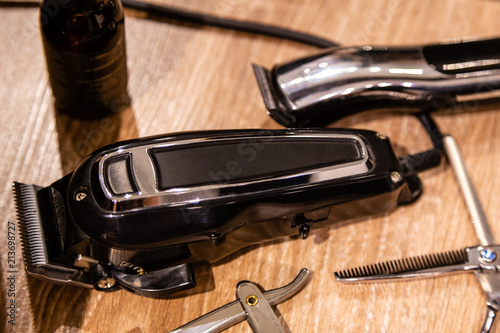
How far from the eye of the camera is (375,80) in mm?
481

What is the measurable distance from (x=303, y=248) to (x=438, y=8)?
1.31 ft

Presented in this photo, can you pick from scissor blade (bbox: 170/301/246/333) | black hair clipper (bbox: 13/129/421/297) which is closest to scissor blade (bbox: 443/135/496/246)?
black hair clipper (bbox: 13/129/421/297)

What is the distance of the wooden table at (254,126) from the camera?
1.44 ft

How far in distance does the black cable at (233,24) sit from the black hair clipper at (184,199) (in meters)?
0.20

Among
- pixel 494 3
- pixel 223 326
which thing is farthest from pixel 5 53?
pixel 494 3

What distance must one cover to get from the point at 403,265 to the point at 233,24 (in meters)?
0.35

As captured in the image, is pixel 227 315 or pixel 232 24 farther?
pixel 232 24

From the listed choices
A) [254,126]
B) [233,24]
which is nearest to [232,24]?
[233,24]

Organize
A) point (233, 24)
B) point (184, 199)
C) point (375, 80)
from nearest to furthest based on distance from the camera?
point (184, 199), point (375, 80), point (233, 24)

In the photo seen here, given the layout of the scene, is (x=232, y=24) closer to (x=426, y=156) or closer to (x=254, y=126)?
(x=254, y=126)

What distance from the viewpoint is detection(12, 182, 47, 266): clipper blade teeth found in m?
0.39

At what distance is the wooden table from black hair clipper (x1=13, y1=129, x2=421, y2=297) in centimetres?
3

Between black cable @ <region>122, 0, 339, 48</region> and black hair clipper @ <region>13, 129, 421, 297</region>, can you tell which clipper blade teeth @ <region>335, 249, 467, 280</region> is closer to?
black hair clipper @ <region>13, 129, 421, 297</region>

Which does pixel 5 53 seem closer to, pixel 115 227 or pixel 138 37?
pixel 138 37
